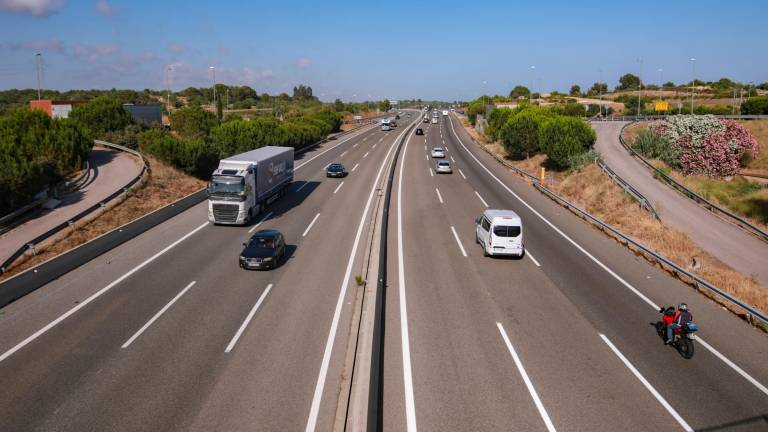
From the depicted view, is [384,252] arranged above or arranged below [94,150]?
below

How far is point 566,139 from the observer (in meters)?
44.8

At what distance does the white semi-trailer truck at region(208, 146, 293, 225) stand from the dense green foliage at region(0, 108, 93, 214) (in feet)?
40.0

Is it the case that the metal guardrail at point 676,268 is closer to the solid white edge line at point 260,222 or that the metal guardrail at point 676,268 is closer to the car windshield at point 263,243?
the car windshield at point 263,243

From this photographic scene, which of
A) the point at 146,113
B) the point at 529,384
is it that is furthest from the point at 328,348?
the point at 146,113

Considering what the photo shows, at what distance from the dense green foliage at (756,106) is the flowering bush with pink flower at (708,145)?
28.7m

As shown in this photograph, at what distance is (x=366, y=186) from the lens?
4194cm

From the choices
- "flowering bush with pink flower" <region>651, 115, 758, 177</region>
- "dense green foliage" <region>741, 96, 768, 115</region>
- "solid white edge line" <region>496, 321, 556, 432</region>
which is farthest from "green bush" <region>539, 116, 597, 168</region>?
"dense green foliage" <region>741, 96, 768, 115</region>

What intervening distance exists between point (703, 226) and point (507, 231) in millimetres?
13985

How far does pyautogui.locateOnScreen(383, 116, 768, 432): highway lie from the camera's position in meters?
11.2

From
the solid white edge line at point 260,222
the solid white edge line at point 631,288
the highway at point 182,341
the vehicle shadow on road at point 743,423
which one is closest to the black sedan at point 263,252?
the highway at point 182,341

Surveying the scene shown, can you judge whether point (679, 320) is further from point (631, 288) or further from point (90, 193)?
point (90, 193)

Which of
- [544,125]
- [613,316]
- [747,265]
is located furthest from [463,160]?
[613,316]

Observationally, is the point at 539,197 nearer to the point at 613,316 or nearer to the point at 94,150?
the point at 613,316

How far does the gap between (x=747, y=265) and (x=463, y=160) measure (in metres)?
38.6
